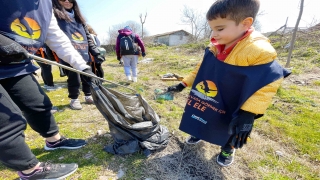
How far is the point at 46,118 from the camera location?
1487mm

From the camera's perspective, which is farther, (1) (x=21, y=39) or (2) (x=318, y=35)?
(2) (x=318, y=35)

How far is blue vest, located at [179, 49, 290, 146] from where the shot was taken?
1.16m

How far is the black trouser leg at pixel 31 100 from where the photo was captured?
3.99ft

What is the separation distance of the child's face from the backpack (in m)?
3.32

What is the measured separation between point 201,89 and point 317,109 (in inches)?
104

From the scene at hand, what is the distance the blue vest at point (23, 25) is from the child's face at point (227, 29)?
1.25m

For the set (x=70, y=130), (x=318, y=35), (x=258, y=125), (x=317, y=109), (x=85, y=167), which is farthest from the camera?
(x=318, y=35)

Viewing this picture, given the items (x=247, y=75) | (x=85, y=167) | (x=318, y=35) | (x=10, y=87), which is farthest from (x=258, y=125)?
(x=318, y=35)

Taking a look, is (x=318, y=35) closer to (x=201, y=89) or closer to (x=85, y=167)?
(x=201, y=89)

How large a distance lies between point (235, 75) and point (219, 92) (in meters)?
0.20

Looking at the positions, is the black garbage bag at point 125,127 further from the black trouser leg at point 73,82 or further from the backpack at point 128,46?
the backpack at point 128,46

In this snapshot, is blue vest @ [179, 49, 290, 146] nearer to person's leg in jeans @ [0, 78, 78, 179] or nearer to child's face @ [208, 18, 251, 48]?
child's face @ [208, 18, 251, 48]

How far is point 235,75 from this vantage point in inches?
50.3

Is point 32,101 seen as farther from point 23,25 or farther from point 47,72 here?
point 47,72
